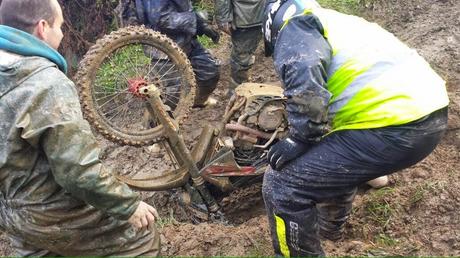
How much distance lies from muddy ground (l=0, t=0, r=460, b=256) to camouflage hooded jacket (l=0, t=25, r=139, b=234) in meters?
1.50

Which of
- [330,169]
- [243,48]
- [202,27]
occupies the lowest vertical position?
[243,48]

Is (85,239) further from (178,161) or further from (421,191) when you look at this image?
(421,191)

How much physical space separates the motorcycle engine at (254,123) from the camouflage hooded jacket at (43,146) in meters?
1.89

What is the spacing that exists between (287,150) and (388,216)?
1.37m

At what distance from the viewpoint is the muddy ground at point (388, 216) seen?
3709 mm

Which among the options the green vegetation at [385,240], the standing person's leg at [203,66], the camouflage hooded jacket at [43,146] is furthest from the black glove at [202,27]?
the camouflage hooded jacket at [43,146]

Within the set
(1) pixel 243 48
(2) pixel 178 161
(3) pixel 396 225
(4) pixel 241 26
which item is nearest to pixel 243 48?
(1) pixel 243 48

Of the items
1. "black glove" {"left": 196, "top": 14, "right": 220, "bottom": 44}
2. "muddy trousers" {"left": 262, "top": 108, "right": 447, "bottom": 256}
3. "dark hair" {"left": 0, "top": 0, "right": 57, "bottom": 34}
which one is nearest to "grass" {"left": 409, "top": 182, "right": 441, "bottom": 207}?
"muddy trousers" {"left": 262, "top": 108, "right": 447, "bottom": 256}

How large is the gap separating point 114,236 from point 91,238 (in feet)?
0.40

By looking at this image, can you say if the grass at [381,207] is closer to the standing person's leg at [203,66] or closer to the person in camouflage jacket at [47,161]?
the person in camouflage jacket at [47,161]

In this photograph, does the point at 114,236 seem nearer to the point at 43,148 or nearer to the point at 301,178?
the point at 43,148

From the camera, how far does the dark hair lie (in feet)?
8.15

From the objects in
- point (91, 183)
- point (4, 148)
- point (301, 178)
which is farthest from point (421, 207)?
point (4, 148)

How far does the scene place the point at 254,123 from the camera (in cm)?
433
